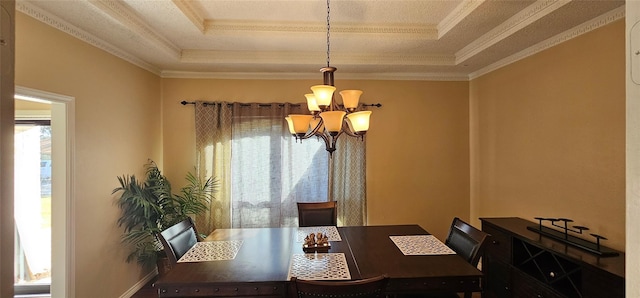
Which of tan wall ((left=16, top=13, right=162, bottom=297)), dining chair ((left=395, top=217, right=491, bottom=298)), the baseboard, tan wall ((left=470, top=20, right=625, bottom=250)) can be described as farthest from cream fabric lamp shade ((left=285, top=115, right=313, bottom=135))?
the baseboard

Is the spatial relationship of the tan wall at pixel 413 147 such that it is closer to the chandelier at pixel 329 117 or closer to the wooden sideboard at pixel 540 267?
the wooden sideboard at pixel 540 267

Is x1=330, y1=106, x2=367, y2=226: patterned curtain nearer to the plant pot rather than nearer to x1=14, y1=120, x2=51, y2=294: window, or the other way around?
the plant pot

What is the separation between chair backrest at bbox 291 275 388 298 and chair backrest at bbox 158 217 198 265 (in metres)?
0.99

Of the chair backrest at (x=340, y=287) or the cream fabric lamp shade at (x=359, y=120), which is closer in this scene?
the chair backrest at (x=340, y=287)

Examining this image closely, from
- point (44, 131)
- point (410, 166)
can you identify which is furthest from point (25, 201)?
point (410, 166)

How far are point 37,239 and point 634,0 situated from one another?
15.7 ft

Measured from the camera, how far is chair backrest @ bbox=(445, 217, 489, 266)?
1.96 m

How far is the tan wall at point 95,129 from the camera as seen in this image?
2.08m

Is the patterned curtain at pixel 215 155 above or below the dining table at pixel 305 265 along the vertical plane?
above

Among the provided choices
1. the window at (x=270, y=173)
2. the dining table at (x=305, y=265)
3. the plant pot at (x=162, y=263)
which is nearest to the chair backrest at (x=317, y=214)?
the dining table at (x=305, y=265)

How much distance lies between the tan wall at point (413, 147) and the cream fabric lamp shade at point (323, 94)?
6.17ft

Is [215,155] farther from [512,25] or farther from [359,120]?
[512,25]

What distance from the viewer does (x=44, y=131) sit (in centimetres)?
331

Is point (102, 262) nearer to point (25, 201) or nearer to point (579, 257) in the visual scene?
point (25, 201)
